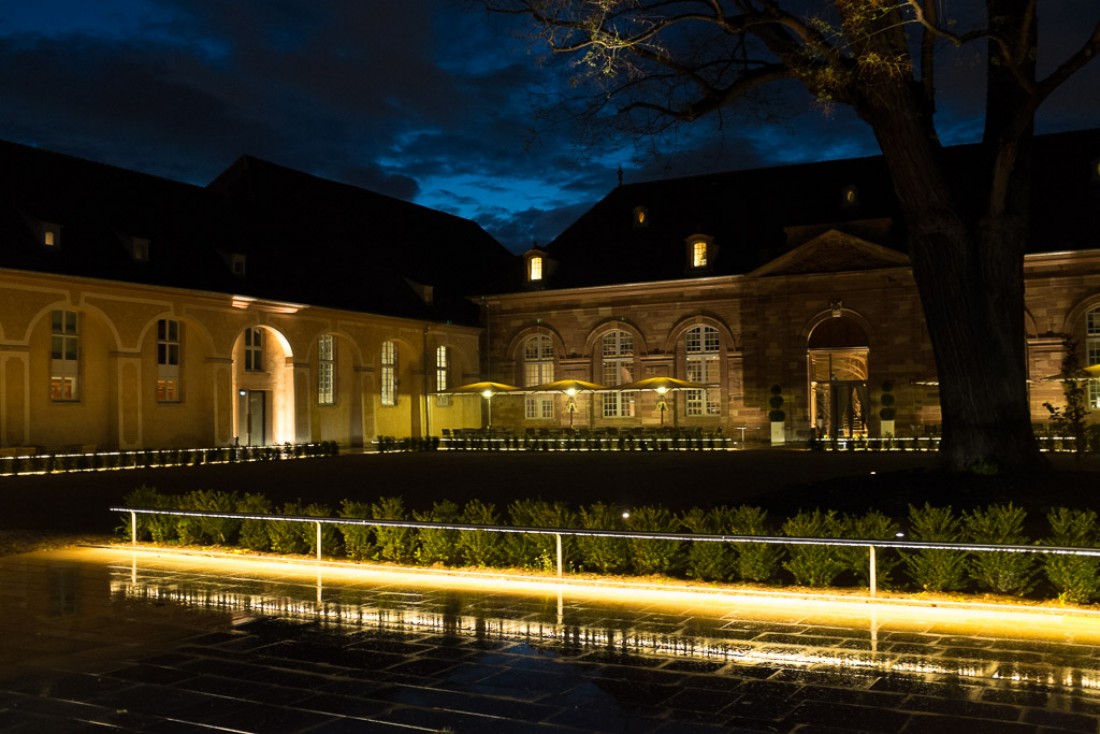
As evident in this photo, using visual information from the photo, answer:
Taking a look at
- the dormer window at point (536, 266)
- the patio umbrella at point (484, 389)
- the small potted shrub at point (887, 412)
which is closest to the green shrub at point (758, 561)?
the small potted shrub at point (887, 412)

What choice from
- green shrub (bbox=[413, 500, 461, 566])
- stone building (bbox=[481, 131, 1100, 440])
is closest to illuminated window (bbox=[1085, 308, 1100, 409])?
stone building (bbox=[481, 131, 1100, 440])

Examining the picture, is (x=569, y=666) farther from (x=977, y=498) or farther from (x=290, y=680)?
(x=977, y=498)

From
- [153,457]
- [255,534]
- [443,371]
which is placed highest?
[443,371]

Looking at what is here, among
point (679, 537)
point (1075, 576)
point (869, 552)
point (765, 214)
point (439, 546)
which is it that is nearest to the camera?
point (1075, 576)

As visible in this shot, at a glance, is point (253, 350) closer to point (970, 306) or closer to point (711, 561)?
point (970, 306)

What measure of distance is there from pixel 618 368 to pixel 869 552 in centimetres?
3445

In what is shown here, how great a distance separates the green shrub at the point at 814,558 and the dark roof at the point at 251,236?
79.8ft

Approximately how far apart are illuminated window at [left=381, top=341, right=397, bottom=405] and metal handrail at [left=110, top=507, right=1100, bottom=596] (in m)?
29.2

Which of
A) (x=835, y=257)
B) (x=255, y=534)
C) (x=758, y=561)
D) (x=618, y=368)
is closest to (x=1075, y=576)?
(x=758, y=561)

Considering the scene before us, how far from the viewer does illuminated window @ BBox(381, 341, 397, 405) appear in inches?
1667

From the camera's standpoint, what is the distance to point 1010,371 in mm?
14477

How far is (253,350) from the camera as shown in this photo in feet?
121

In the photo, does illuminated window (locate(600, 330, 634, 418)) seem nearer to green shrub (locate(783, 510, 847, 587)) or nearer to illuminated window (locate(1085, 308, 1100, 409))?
illuminated window (locate(1085, 308, 1100, 409))

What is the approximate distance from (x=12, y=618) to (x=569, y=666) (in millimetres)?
5067
